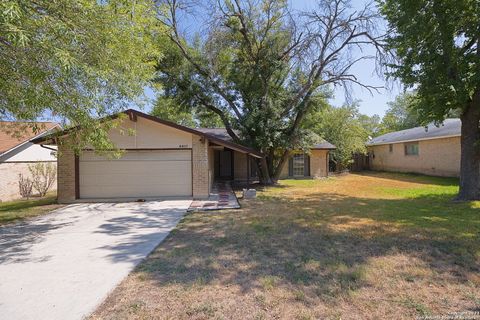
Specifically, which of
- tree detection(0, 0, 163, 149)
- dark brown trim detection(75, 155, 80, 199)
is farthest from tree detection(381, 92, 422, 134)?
tree detection(0, 0, 163, 149)

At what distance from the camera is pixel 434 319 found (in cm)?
309

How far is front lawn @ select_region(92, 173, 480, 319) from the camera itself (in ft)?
11.1

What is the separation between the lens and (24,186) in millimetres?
15203

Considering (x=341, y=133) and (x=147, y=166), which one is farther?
(x=341, y=133)

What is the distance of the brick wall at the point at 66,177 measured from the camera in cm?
1184

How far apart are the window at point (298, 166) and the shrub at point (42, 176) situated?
1567 centimetres

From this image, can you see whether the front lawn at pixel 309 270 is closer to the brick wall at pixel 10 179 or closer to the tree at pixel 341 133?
the brick wall at pixel 10 179

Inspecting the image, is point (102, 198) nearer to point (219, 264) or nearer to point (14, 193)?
point (14, 193)

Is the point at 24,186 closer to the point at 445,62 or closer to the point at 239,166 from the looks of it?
the point at 239,166

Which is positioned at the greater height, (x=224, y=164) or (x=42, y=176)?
(x=224, y=164)

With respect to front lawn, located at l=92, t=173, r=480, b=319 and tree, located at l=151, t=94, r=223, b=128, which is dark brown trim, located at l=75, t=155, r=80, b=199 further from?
front lawn, located at l=92, t=173, r=480, b=319

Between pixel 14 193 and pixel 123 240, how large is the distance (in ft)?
40.1

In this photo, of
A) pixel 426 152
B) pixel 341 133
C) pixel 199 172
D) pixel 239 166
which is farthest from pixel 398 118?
pixel 199 172

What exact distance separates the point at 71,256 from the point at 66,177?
7756 mm
